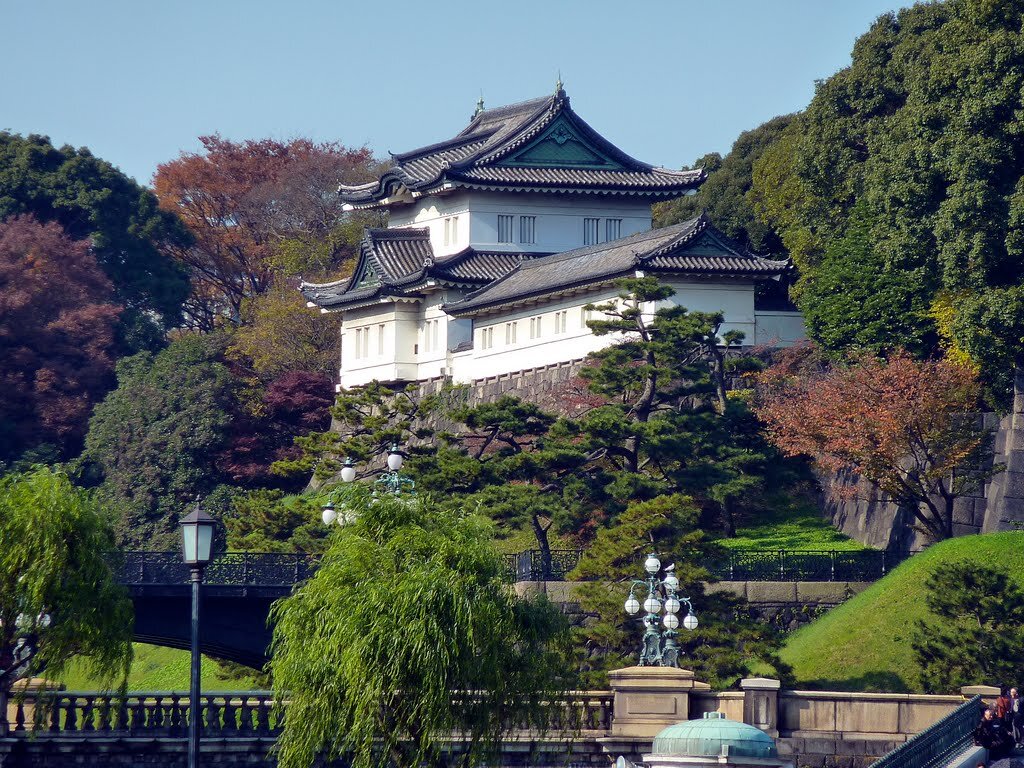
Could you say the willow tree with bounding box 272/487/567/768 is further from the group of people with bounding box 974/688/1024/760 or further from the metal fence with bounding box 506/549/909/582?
the metal fence with bounding box 506/549/909/582

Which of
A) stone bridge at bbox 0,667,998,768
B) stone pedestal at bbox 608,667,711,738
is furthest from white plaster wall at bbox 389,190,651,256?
stone pedestal at bbox 608,667,711,738

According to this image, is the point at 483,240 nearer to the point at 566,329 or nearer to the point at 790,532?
the point at 566,329

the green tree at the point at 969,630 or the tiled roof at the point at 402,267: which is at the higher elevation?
the tiled roof at the point at 402,267

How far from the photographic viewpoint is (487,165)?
72.9m

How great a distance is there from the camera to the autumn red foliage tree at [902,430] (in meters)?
51.3

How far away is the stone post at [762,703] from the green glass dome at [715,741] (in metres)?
9.40

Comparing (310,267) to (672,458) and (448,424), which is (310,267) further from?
(672,458)

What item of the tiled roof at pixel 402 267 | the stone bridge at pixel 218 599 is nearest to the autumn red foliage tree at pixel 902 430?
the stone bridge at pixel 218 599

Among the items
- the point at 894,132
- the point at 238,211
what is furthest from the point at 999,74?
the point at 238,211

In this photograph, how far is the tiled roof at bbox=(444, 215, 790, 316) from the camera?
202 ft

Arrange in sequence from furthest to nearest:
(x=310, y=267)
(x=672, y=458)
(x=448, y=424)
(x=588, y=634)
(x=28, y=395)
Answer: (x=310, y=267), (x=28, y=395), (x=448, y=424), (x=672, y=458), (x=588, y=634)

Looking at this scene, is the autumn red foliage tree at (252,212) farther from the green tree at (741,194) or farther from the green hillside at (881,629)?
the green hillside at (881,629)

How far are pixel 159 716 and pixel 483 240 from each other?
38.3 m

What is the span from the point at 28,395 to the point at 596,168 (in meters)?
22.2
